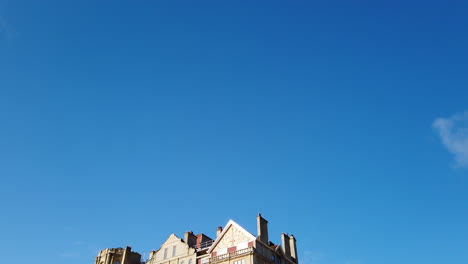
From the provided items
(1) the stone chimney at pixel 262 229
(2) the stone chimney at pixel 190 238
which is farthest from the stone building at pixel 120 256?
(1) the stone chimney at pixel 262 229

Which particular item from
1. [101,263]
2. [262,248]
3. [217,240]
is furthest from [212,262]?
[101,263]

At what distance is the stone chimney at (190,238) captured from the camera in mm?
71688

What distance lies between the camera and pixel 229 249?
64.4m

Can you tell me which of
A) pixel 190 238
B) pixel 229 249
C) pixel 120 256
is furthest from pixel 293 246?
pixel 120 256

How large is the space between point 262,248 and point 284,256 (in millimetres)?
5492

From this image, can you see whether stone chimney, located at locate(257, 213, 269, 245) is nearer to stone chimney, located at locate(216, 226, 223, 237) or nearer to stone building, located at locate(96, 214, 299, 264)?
stone building, located at locate(96, 214, 299, 264)

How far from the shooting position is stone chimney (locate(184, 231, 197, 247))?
71688 millimetres

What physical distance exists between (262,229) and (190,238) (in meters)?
13.3

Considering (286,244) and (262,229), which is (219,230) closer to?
(262,229)

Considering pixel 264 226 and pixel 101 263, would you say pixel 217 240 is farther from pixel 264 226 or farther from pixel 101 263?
pixel 101 263

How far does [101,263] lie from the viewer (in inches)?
3189

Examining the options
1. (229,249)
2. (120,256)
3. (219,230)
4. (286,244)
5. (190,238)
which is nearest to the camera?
(229,249)

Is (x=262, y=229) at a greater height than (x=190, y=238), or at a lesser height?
lesser

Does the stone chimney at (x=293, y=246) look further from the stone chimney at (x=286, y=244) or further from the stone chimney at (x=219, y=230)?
the stone chimney at (x=219, y=230)
